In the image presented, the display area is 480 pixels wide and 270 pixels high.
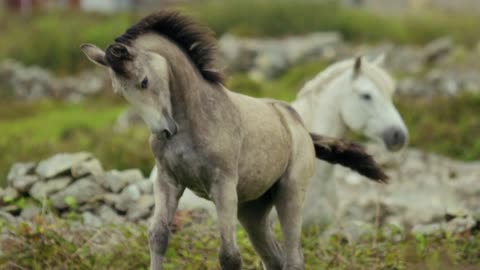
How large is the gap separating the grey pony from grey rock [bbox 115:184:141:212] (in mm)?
2846

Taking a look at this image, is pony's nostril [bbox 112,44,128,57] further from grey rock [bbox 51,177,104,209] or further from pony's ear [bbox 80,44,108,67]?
grey rock [bbox 51,177,104,209]

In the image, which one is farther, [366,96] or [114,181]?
[366,96]

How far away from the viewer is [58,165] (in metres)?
8.30

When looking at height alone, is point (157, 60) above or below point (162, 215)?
above

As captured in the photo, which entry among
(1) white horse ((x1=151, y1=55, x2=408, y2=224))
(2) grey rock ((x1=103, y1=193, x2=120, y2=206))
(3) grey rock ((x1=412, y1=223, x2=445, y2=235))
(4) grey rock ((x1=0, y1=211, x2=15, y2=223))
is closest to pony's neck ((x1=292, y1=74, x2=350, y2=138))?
(1) white horse ((x1=151, y1=55, x2=408, y2=224))

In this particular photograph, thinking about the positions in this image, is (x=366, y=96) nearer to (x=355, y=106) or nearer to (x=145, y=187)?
(x=355, y=106)

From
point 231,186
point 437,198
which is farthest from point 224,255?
point 437,198

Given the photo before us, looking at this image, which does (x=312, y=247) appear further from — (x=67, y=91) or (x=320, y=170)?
(x=67, y=91)

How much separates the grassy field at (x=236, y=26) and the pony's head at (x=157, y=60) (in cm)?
1861

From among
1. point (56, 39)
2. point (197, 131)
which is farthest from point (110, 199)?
point (56, 39)

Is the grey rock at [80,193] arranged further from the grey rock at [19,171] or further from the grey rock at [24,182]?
the grey rock at [19,171]

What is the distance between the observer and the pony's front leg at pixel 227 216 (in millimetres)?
4969

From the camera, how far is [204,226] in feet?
24.0

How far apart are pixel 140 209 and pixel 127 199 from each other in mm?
148
